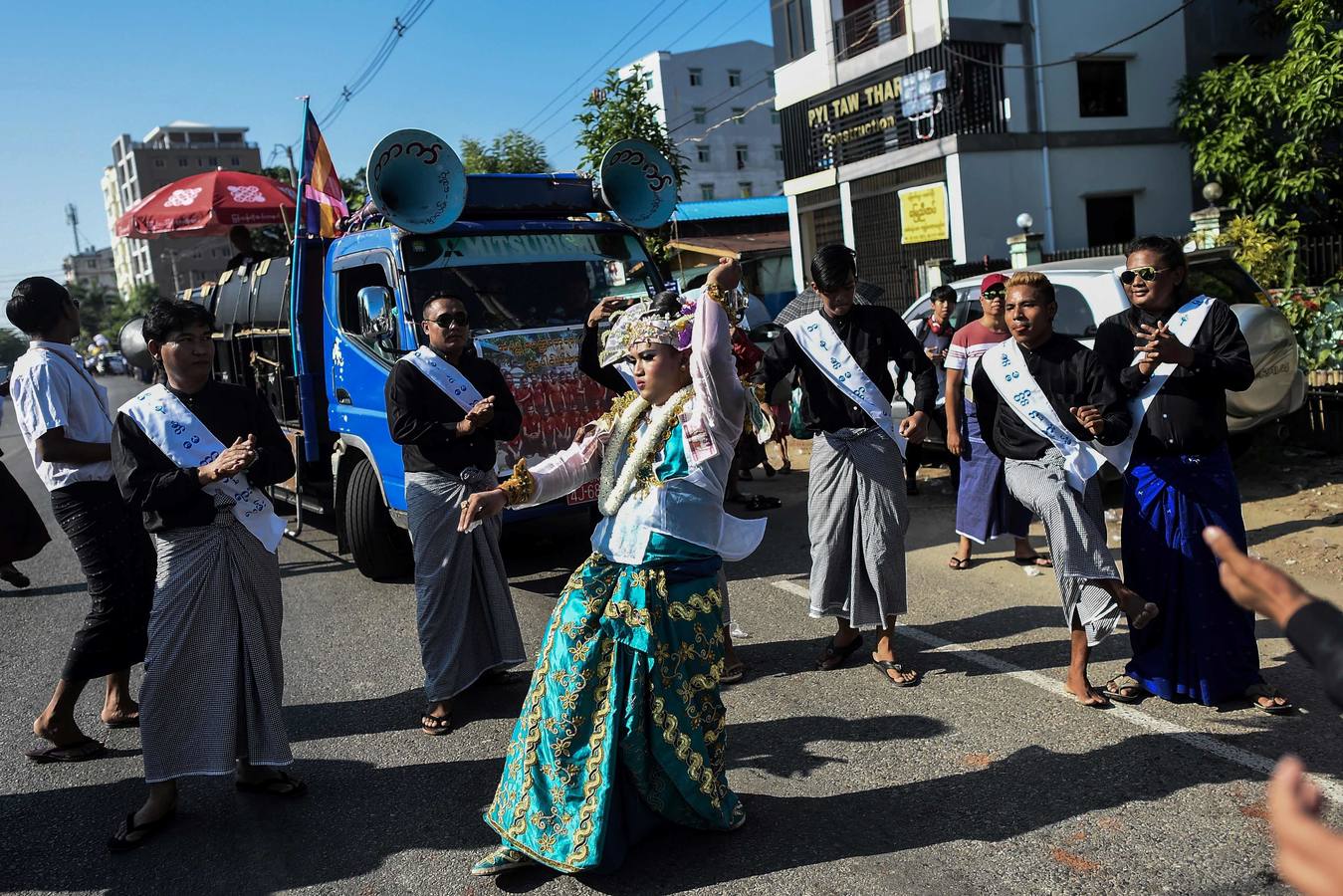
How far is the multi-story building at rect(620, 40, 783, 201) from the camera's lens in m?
46.8

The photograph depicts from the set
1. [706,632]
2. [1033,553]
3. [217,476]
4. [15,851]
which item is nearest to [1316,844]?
[706,632]

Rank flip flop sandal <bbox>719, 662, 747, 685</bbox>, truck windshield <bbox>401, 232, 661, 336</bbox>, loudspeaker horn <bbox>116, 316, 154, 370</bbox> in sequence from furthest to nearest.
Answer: loudspeaker horn <bbox>116, 316, 154, 370</bbox> → truck windshield <bbox>401, 232, 661, 336</bbox> → flip flop sandal <bbox>719, 662, 747, 685</bbox>

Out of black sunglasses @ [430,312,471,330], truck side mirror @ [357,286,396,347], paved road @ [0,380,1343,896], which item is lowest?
paved road @ [0,380,1343,896]

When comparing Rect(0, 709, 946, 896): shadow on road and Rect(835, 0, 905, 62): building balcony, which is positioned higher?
Rect(835, 0, 905, 62): building balcony

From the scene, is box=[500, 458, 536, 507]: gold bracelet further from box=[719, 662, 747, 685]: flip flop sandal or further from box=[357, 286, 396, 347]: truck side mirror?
box=[357, 286, 396, 347]: truck side mirror

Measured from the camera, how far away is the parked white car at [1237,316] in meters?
7.16

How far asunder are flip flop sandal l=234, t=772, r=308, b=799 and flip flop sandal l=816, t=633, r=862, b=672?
2316 millimetres

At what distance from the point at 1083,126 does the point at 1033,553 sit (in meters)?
12.9

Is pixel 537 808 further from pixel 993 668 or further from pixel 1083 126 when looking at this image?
pixel 1083 126

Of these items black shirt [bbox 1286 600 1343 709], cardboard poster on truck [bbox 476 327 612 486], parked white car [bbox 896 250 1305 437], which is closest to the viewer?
black shirt [bbox 1286 600 1343 709]

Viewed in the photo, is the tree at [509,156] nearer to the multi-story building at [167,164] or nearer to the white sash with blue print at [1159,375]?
the white sash with blue print at [1159,375]

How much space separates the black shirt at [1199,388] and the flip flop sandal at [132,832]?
12.9 ft

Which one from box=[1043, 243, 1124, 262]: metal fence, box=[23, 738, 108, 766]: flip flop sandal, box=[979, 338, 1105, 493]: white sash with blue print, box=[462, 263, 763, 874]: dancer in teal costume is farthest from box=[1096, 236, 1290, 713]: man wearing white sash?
box=[1043, 243, 1124, 262]: metal fence

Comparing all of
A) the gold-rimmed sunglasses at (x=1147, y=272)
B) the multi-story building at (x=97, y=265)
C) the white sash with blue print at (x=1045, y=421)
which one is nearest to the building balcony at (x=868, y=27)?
the gold-rimmed sunglasses at (x=1147, y=272)
